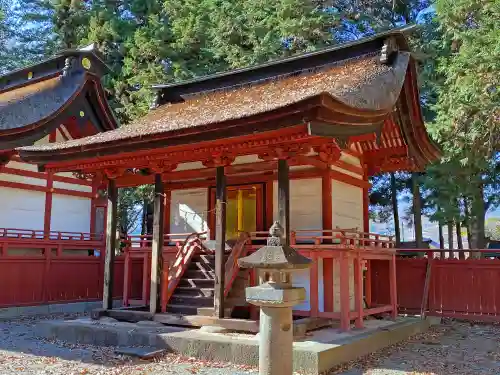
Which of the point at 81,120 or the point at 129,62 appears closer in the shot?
the point at 81,120

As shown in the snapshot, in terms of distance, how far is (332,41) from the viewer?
22.5 metres

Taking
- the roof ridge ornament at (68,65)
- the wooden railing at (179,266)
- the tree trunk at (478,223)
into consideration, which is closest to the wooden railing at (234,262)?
the wooden railing at (179,266)

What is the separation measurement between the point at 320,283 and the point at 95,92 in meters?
12.0

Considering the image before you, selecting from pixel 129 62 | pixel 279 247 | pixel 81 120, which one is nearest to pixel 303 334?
pixel 279 247

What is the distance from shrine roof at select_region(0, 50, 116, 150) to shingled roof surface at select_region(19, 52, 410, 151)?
453 centimetres

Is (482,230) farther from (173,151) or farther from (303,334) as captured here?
(173,151)

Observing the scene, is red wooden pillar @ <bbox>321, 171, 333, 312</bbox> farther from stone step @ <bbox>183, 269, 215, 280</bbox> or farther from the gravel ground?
stone step @ <bbox>183, 269, 215, 280</bbox>

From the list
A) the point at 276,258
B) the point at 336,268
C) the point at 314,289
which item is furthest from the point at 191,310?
the point at 276,258

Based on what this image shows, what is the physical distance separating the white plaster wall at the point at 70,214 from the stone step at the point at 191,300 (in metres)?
7.70

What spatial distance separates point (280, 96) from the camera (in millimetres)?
10961

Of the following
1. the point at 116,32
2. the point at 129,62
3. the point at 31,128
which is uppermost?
the point at 116,32

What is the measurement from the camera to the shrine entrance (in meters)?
13.1

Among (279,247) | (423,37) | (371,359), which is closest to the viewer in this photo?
(279,247)

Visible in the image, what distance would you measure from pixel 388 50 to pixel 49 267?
12.2m
